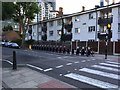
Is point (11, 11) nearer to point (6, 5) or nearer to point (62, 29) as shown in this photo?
point (6, 5)

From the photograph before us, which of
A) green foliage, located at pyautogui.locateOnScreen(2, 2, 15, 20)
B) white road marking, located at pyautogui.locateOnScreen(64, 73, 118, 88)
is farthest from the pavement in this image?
green foliage, located at pyautogui.locateOnScreen(2, 2, 15, 20)

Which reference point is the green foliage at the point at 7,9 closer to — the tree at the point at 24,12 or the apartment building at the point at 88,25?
the tree at the point at 24,12

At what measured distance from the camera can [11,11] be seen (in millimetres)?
61562

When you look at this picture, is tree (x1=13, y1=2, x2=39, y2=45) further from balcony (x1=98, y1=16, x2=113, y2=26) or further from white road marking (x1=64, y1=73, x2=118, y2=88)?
white road marking (x1=64, y1=73, x2=118, y2=88)

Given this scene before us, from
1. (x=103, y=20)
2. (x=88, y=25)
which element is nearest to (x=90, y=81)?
(x=103, y=20)

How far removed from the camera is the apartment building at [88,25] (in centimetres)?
4362

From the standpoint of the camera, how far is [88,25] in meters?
50.1

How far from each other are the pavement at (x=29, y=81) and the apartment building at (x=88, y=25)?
27.0 m

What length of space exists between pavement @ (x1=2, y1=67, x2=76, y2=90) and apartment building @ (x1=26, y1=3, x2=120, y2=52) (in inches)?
1064

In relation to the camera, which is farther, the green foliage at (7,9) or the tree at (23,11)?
the tree at (23,11)

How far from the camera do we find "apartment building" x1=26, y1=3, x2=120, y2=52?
43.6 metres

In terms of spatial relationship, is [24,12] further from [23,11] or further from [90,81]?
[90,81]

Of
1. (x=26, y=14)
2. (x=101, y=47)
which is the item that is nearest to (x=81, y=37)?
(x=101, y=47)

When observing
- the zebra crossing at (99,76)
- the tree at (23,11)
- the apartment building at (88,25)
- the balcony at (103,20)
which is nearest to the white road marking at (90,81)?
the zebra crossing at (99,76)
